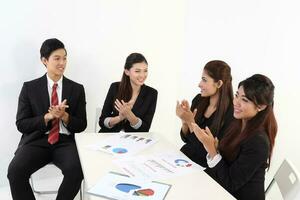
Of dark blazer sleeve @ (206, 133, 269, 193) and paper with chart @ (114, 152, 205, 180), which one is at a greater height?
dark blazer sleeve @ (206, 133, 269, 193)

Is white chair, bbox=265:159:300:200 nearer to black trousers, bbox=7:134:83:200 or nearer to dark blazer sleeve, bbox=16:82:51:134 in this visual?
black trousers, bbox=7:134:83:200

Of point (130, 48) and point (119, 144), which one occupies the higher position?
point (130, 48)

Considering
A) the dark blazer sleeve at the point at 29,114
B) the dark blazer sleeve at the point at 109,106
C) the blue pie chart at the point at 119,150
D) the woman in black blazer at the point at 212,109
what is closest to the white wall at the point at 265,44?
the woman in black blazer at the point at 212,109

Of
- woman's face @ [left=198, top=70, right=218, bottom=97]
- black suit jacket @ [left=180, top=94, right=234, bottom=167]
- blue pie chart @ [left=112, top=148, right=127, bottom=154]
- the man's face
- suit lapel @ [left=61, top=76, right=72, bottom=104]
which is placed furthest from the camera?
suit lapel @ [left=61, top=76, right=72, bottom=104]

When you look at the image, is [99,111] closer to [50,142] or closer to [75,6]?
[50,142]

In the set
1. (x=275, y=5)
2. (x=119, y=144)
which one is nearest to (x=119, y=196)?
(x=119, y=144)

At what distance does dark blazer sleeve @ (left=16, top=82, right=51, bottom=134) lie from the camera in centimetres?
255

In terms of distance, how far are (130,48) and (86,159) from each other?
174cm

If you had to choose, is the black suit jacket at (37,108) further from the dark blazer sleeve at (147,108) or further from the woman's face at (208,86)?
the woman's face at (208,86)

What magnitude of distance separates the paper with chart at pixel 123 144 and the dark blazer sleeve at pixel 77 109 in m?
0.52

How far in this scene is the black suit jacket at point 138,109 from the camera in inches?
109

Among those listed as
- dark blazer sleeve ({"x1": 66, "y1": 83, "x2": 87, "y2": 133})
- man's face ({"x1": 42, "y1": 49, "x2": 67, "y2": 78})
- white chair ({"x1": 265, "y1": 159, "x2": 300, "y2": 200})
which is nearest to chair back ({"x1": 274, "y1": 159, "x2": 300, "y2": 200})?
white chair ({"x1": 265, "y1": 159, "x2": 300, "y2": 200})

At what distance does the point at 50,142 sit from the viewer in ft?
8.53

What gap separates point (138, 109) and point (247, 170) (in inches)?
52.6
